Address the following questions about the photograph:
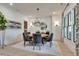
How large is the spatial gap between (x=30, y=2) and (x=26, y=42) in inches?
42.6

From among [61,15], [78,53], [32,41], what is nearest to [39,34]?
[32,41]

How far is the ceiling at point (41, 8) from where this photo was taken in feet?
12.6

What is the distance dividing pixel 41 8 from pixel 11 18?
33.1 inches

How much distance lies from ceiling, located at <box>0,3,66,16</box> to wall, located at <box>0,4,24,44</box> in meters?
0.13

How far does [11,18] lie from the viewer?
3.97 m

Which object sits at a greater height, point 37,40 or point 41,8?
point 41,8

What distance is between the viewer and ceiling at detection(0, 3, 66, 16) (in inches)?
152

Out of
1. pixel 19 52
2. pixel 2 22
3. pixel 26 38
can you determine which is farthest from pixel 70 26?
pixel 2 22

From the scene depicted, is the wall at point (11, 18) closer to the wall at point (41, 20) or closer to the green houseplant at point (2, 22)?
the green houseplant at point (2, 22)

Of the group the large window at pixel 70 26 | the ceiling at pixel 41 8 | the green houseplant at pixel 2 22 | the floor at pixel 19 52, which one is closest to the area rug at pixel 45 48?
the floor at pixel 19 52

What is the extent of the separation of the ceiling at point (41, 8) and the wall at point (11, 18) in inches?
5.2

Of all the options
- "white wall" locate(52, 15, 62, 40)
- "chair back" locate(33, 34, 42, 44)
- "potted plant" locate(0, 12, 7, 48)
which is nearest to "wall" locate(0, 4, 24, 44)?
"potted plant" locate(0, 12, 7, 48)

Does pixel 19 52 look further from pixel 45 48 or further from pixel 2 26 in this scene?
pixel 2 26

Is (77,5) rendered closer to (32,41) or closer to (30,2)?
(30,2)
